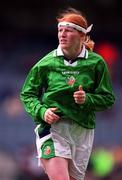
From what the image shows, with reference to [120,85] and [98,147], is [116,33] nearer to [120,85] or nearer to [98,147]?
[120,85]

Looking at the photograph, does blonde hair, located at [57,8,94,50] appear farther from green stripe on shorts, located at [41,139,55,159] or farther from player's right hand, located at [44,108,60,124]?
green stripe on shorts, located at [41,139,55,159]

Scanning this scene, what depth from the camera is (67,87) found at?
4695 millimetres

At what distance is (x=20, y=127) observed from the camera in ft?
34.0

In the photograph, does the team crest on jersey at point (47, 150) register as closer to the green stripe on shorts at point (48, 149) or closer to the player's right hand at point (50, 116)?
the green stripe on shorts at point (48, 149)

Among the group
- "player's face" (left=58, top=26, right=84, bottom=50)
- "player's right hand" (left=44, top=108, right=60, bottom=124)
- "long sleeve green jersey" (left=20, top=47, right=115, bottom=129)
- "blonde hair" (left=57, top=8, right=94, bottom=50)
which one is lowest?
"player's right hand" (left=44, top=108, right=60, bottom=124)

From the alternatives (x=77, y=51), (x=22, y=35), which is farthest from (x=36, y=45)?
(x=77, y=51)

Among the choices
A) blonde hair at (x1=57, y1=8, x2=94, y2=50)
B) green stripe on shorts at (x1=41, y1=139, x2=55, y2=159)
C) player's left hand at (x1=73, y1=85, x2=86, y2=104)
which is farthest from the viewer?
blonde hair at (x1=57, y1=8, x2=94, y2=50)

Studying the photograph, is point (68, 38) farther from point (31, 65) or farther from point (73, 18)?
point (31, 65)

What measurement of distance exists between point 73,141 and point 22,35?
6.33 meters

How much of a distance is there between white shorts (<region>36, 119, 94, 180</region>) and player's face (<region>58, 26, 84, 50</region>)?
49 centimetres

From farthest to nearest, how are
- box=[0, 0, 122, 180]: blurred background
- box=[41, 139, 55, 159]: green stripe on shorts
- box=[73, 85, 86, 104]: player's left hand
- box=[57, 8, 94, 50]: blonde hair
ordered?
box=[0, 0, 122, 180]: blurred background → box=[57, 8, 94, 50]: blonde hair → box=[41, 139, 55, 159]: green stripe on shorts → box=[73, 85, 86, 104]: player's left hand

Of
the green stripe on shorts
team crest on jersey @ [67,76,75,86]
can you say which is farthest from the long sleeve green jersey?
the green stripe on shorts

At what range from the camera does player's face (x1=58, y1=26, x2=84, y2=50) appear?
187 inches

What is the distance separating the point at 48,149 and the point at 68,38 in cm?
74
